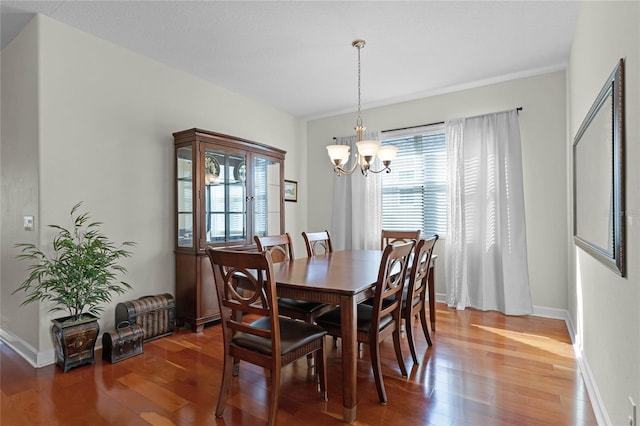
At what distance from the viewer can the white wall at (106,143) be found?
8.61ft

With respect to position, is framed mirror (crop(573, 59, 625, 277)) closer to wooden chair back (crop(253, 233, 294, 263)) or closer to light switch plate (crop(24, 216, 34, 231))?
wooden chair back (crop(253, 233, 294, 263))

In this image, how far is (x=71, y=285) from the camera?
8.09 feet

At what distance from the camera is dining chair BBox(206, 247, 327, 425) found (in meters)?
1.64

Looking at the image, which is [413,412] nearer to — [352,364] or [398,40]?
[352,364]

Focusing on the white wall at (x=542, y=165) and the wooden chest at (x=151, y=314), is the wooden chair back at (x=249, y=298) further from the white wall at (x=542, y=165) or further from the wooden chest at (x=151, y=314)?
the white wall at (x=542, y=165)

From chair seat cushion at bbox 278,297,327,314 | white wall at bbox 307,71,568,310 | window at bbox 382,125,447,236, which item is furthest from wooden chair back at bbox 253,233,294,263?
white wall at bbox 307,71,568,310

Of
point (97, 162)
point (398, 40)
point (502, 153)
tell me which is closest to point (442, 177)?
point (502, 153)

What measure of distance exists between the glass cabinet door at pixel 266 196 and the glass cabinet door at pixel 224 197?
0.17 metres

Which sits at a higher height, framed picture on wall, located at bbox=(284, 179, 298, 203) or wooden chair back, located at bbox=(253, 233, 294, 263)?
framed picture on wall, located at bbox=(284, 179, 298, 203)

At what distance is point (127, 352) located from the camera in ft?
8.67

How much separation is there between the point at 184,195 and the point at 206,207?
255 millimetres

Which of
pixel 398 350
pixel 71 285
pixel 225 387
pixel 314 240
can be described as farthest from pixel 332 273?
pixel 71 285

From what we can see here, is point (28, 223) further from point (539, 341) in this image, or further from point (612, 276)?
point (539, 341)

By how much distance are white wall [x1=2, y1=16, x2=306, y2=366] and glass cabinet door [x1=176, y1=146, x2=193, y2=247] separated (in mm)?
107
